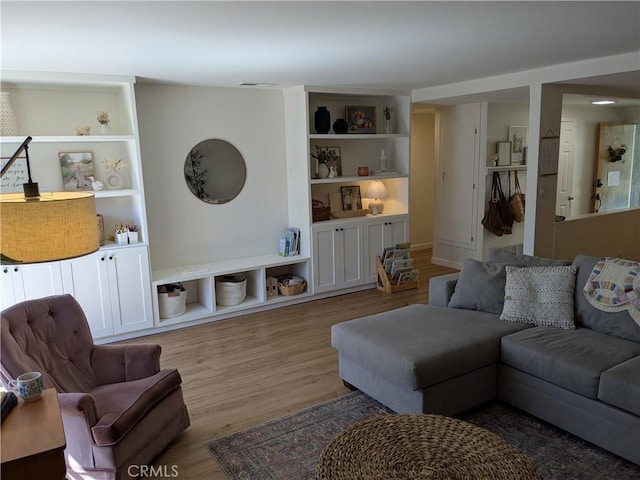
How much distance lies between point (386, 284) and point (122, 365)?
3.38 meters

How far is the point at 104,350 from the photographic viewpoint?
2787 millimetres

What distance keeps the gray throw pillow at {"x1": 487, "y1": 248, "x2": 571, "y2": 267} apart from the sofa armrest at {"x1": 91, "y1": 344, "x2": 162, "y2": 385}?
247 centimetres

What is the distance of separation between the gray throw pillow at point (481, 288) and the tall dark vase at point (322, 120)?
7.87ft

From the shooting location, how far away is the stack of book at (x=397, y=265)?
5609 millimetres

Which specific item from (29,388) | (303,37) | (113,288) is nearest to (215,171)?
(113,288)

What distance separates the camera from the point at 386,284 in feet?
18.3

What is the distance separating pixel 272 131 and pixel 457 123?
2.61 meters

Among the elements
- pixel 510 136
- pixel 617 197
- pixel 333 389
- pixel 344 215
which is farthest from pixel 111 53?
pixel 617 197

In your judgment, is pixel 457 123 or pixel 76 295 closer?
pixel 76 295

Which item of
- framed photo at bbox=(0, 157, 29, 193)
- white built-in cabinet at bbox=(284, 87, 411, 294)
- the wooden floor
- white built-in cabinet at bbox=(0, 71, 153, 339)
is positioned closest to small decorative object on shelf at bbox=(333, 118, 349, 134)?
white built-in cabinet at bbox=(284, 87, 411, 294)

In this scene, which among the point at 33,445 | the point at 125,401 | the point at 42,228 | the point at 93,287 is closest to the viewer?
the point at 42,228

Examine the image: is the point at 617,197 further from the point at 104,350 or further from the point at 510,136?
the point at 104,350

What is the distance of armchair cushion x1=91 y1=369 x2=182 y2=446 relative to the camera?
2.19 m

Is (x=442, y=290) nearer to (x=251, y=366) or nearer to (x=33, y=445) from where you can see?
(x=251, y=366)
